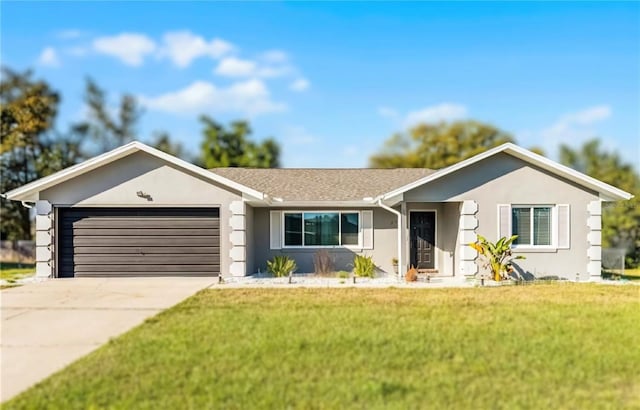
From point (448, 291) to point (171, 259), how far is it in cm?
801

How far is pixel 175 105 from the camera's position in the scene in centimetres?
3403

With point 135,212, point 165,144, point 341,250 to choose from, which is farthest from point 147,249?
point 165,144

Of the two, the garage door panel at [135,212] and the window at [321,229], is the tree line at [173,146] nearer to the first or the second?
the window at [321,229]

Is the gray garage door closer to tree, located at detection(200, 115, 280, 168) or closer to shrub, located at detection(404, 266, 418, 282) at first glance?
shrub, located at detection(404, 266, 418, 282)

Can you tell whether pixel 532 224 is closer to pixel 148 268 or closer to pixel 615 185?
pixel 148 268

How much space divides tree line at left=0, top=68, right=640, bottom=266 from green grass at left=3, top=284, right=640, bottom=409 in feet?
48.0

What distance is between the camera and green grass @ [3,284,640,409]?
5.15 metres

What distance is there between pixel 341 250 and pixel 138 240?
6.25 m

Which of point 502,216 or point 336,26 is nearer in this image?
point 502,216

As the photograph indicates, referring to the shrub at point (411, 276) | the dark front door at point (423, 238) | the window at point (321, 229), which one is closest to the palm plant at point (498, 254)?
the shrub at point (411, 276)

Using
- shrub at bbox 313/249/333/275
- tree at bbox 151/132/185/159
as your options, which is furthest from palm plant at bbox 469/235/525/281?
tree at bbox 151/132/185/159

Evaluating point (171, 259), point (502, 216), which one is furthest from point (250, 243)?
point (502, 216)

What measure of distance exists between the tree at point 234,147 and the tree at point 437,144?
9437 millimetres

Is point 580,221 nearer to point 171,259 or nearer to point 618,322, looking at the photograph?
point 618,322
